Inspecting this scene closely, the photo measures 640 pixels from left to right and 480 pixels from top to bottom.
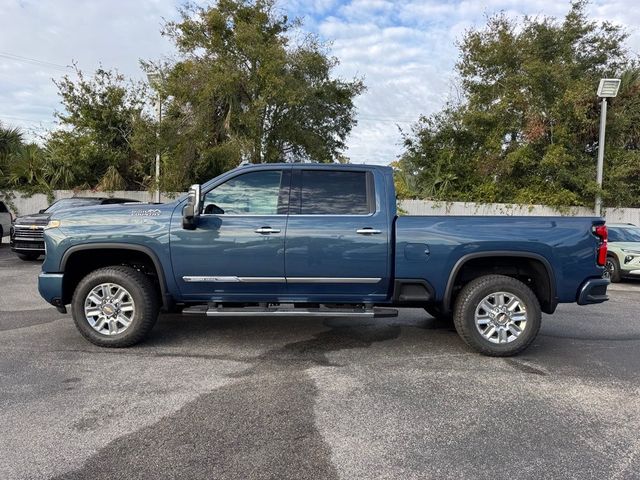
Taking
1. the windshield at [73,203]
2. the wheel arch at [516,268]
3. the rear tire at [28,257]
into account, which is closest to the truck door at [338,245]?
the wheel arch at [516,268]

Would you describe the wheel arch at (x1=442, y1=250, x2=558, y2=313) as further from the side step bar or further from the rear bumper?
the side step bar

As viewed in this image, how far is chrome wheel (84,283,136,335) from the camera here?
5.29 meters

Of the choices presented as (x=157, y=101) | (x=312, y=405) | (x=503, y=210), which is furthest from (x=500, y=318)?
(x=157, y=101)

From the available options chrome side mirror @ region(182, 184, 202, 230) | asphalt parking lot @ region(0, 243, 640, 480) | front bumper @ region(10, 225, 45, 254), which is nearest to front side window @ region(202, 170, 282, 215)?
chrome side mirror @ region(182, 184, 202, 230)

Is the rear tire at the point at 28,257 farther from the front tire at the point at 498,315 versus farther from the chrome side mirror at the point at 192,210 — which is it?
the front tire at the point at 498,315

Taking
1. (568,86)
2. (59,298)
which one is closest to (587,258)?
(59,298)

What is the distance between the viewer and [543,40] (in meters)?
19.3

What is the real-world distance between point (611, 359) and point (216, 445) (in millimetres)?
4416

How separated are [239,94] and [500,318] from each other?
15.1 meters

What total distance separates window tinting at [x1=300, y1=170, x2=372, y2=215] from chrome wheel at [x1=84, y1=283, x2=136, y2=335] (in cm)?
215

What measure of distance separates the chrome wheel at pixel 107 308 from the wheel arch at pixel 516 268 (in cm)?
341

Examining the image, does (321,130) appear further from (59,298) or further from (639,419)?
(639,419)

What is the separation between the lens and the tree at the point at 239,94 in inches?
677

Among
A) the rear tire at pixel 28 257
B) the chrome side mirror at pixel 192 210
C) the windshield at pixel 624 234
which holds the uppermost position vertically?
the chrome side mirror at pixel 192 210
